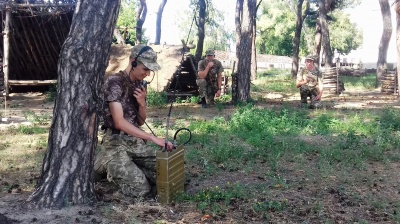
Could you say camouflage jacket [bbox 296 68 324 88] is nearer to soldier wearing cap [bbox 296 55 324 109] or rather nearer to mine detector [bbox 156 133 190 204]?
soldier wearing cap [bbox 296 55 324 109]

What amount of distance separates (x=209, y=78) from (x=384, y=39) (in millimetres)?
14923

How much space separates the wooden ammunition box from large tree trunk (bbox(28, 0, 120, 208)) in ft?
2.20

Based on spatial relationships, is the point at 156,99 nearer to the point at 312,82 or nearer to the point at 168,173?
the point at 312,82

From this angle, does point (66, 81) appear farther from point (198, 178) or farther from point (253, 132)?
point (253, 132)

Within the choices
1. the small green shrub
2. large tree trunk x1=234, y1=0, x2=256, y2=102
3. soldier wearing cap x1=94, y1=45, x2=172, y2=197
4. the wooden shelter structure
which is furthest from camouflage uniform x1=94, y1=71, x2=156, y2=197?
the wooden shelter structure

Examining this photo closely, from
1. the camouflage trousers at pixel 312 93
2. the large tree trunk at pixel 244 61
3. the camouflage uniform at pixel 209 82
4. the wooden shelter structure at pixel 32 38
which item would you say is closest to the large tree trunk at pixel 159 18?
the wooden shelter structure at pixel 32 38

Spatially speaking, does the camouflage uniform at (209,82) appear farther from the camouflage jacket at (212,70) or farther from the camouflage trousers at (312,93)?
the camouflage trousers at (312,93)

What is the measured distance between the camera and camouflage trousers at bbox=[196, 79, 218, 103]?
529 inches

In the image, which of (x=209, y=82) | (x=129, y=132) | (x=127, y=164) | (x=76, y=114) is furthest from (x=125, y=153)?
(x=209, y=82)

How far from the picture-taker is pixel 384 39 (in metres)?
24.7

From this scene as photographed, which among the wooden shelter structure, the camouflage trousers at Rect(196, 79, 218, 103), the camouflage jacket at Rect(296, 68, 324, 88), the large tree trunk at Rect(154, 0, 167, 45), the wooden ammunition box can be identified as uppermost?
the large tree trunk at Rect(154, 0, 167, 45)

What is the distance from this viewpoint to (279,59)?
79.8 metres

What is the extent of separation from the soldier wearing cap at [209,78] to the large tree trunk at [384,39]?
39.5 feet

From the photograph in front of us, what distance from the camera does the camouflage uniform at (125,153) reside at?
4.79 metres
